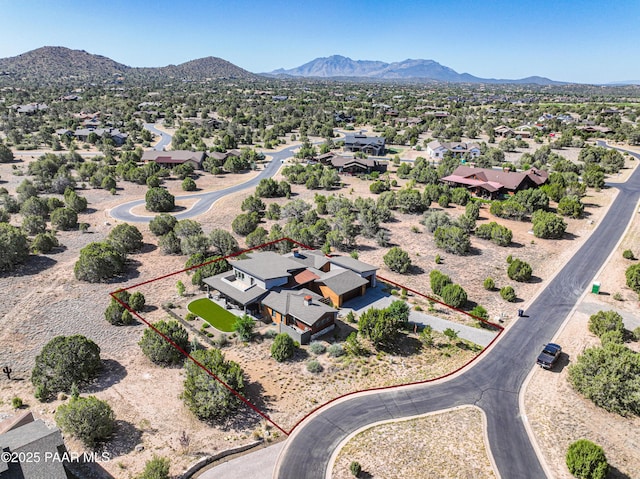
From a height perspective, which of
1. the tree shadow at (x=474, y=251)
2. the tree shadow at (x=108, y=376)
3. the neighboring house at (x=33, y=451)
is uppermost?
the neighboring house at (x=33, y=451)

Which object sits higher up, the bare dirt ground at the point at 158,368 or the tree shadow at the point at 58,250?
the tree shadow at the point at 58,250

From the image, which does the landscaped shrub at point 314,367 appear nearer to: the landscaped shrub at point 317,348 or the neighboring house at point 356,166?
the landscaped shrub at point 317,348

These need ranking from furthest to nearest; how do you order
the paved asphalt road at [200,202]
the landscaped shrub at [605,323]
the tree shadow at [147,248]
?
1. the paved asphalt road at [200,202]
2. the tree shadow at [147,248]
3. the landscaped shrub at [605,323]

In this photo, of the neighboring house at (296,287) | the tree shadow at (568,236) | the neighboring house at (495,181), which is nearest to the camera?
the neighboring house at (296,287)

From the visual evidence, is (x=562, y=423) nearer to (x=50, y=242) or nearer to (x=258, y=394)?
(x=258, y=394)

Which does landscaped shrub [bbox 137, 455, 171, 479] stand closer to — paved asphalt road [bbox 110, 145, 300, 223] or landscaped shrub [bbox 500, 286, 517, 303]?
landscaped shrub [bbox 500, 286, 517, 303]

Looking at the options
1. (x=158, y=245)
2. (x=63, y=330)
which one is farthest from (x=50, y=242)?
(x=63, y=330)

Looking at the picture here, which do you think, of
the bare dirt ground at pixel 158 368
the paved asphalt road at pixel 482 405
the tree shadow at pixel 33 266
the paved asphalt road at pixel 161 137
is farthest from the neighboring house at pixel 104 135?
the paved asphalt road at pixel 482 405

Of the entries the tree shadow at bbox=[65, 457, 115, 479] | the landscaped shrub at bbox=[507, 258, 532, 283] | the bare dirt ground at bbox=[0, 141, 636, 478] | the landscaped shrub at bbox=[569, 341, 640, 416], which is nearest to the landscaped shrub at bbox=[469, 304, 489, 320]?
the bare dirt ground at bbox=[0, 141, 636, 478]
